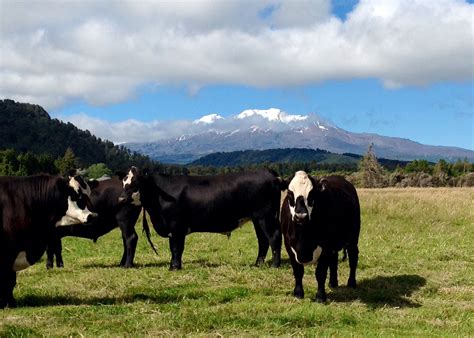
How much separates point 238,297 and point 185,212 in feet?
15.0

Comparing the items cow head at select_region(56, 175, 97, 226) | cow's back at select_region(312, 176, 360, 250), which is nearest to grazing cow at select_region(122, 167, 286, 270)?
cow's back at select_region(312, 176, 360, 250)

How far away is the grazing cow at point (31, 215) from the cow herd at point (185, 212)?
17 mm

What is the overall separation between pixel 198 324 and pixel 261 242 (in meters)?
6.84

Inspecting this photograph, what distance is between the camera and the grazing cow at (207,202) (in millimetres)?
15102

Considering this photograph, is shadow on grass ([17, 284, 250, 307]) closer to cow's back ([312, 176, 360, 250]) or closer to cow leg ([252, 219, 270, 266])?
cow's back ([312, 176, 360, 250])

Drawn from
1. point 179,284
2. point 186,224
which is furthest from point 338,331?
point 186,224

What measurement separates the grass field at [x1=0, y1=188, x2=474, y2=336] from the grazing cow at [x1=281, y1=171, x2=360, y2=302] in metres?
0.70

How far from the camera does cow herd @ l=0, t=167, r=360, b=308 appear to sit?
10297 mm

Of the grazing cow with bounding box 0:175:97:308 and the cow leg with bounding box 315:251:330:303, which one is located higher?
the grazing cow with bounding box 0:175:97:308

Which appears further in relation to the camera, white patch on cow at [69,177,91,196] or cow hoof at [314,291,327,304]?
white patch on cow at [69,177,91,196]

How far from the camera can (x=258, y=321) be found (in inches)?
360

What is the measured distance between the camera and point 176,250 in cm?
1460

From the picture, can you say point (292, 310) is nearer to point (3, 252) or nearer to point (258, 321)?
point (258, 321)

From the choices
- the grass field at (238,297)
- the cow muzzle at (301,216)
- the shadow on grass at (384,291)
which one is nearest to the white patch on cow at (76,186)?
the grass field at (238,297)
